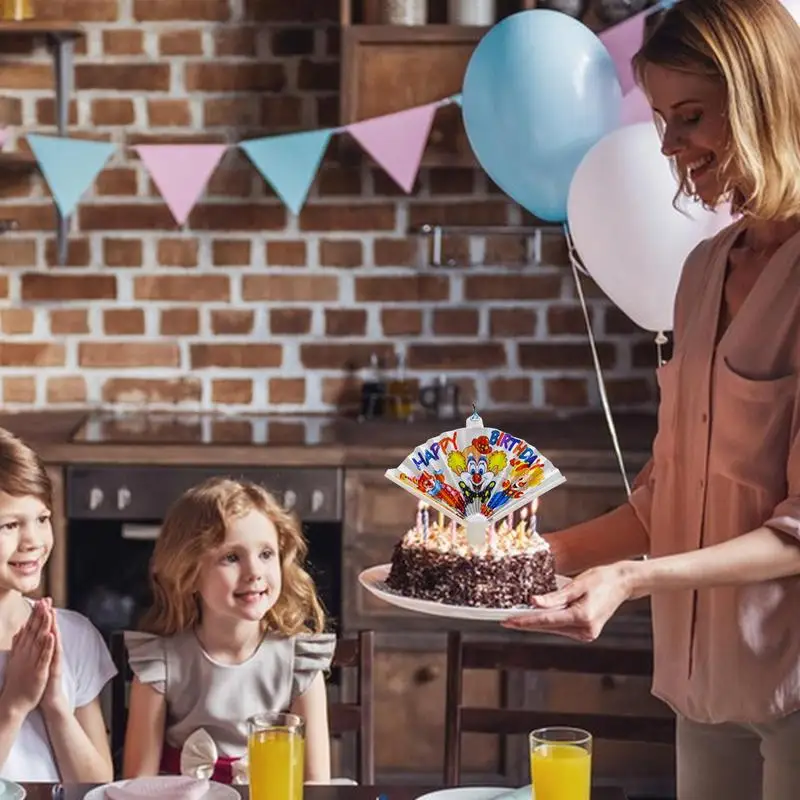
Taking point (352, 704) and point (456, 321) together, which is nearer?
point (352, 704)

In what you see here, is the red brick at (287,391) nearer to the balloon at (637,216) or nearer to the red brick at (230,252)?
the red brick at (230,252)

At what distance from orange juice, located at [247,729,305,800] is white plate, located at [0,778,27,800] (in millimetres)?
244

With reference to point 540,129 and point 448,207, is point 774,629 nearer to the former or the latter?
point 540,129

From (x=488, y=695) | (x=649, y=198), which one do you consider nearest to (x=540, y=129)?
(x=649, y=198)

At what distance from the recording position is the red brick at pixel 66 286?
3.58 metres

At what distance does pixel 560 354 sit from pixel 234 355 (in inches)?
30.4

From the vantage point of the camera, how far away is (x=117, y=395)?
142 inches

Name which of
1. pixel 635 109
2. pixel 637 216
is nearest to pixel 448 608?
pixel 637 216

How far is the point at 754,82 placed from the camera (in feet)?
5.04

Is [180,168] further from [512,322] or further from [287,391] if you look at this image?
[512,322]

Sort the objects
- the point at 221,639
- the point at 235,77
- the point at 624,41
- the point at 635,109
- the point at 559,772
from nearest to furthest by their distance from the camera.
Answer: the point at 559,772
the point at 221,639
the point at 635,109
the point at 624,41
the point at 235,77

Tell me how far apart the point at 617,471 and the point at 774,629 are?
148cm

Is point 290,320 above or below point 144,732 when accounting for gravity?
above

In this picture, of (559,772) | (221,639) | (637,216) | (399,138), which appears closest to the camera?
(559,772)
